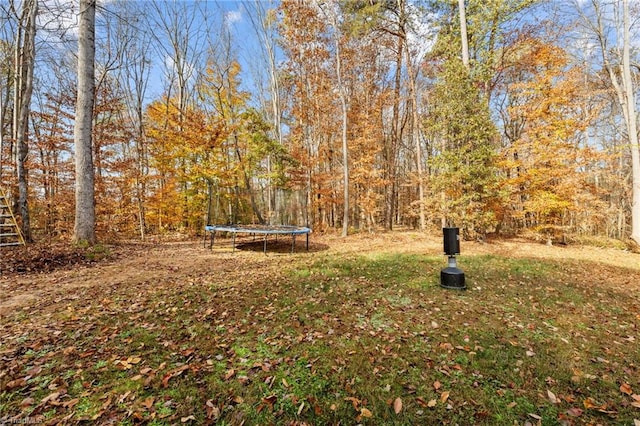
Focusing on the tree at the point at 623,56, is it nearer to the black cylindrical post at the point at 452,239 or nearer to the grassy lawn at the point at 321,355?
the grassy lawn at the point at 321,355

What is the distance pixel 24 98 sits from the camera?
7559mm

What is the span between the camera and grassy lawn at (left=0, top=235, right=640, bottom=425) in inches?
74.8

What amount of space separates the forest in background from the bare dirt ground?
145 centimetres

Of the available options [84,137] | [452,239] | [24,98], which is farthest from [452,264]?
[24,98]

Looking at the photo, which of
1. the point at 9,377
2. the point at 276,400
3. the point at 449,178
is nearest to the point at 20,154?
the point at 9,377

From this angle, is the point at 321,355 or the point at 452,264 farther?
the point at 452,264

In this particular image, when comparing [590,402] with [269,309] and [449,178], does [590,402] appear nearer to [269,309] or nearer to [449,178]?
[269,309]

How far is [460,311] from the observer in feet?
11.7

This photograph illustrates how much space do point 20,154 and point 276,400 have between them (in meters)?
9.94

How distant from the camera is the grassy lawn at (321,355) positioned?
1.90m

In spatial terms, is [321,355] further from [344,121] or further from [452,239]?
[344,121]

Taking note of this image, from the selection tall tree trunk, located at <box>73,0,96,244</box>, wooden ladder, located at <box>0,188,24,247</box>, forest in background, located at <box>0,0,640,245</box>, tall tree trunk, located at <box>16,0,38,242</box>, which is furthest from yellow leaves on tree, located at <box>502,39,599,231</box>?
tall tree trunk, located at <box>16,0,38,242</box>

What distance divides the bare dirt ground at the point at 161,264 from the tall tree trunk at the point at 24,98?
1518mm

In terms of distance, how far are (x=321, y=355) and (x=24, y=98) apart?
440 inches
